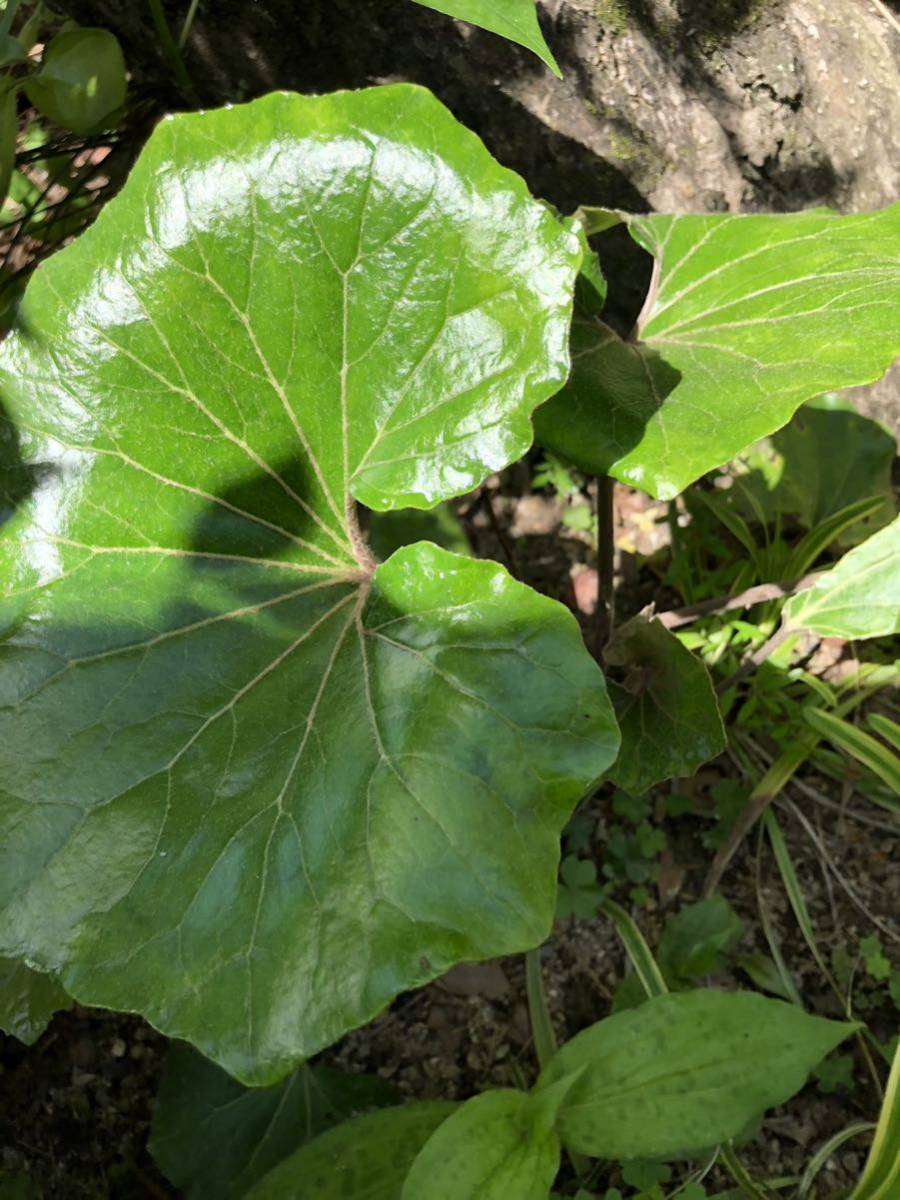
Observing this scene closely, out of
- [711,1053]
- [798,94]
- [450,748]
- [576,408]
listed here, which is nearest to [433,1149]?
[711,1053]

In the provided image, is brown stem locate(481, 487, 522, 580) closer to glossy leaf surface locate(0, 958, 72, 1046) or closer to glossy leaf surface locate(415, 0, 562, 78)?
glossy leaf surface locate(415, 0, 562, 78)

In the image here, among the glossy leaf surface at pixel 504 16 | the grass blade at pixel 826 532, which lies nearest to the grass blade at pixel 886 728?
the grass blade at pixel 826 532

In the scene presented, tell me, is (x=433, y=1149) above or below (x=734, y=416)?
below

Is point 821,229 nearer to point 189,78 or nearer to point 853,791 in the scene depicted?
point 853,791

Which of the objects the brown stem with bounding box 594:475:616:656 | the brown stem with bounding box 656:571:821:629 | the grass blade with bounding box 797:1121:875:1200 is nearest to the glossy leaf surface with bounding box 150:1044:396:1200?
→ the grass blade with bounding box 797:1121:875:1200

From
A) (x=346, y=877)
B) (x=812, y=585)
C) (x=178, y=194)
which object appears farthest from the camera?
(x=812, y=585)
